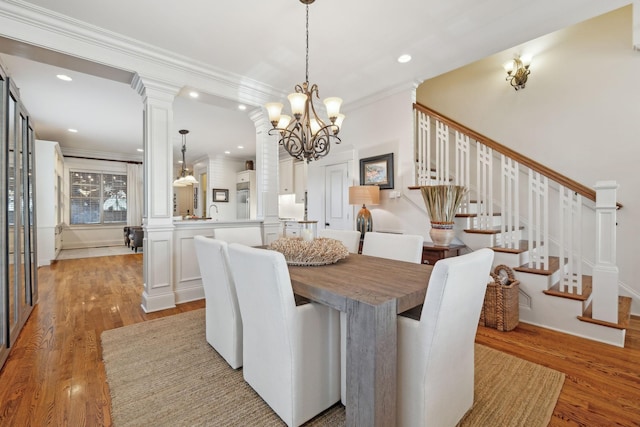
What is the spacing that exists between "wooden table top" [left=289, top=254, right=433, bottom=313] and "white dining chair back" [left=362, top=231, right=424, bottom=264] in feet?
1.09

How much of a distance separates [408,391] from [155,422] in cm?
125

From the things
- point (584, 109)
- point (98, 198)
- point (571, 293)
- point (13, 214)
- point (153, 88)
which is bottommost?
point (571, 293)

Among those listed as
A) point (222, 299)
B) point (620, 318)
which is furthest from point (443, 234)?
point (222, 299)

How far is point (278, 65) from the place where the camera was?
3195mm

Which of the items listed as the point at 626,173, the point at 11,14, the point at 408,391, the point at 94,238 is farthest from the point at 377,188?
the point at 94,238

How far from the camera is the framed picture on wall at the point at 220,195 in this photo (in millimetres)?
7945

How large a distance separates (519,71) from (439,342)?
3.83 m

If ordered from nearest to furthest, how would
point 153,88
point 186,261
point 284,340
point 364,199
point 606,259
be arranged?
point 284,340 → point 606,259 → point 153,88 → point 186,261 → point 364,199

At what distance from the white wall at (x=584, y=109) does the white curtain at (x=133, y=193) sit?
883 cm

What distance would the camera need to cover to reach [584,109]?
10.1 feet

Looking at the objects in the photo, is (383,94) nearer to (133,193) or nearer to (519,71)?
(519,71)

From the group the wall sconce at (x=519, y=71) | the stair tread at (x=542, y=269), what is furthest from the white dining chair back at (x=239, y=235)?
the wall sconce at (x=519, y=71)

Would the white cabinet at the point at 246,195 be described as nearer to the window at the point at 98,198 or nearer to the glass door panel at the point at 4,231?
the window at the point at 98,198

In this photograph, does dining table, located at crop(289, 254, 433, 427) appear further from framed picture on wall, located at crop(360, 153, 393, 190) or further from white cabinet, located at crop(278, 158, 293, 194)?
white cabinet, located at crop(278, 158, 293, 194)
